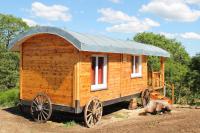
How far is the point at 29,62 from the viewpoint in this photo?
15.2m

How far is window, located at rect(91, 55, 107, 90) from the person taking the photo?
14.7 metres

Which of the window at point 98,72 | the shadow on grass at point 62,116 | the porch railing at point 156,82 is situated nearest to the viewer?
the window at point 98,72

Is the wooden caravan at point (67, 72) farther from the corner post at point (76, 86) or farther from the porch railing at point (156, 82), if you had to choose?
the porch railing at point (156, 82)

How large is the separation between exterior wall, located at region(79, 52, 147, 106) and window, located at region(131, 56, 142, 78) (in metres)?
0.32

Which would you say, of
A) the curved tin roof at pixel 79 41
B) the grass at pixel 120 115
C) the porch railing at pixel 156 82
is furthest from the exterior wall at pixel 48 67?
the porch railing at pixel 156 82

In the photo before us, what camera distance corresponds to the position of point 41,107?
1416cm

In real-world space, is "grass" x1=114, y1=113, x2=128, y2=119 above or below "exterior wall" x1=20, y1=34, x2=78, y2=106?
below

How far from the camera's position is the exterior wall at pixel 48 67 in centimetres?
1348

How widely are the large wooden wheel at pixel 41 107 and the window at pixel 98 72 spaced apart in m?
2.16

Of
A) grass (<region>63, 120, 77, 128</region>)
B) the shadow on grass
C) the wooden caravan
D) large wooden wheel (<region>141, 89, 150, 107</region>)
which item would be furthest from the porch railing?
grass (<region>63, 120, 77, 128</region>)

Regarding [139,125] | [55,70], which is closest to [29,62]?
[55,70]

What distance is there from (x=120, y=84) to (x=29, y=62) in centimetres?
491

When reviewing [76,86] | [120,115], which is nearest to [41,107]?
[76,86]

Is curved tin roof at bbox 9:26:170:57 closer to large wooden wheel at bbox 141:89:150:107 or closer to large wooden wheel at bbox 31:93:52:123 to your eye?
large wooden wheel at bbox 31:93:52:123
